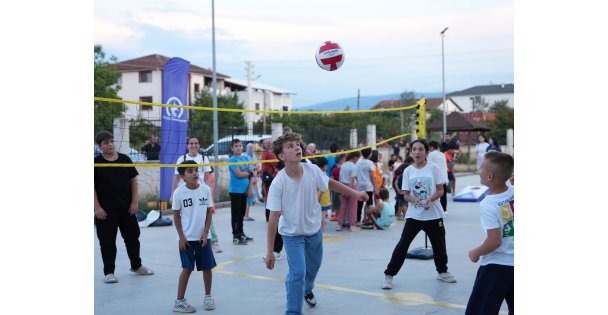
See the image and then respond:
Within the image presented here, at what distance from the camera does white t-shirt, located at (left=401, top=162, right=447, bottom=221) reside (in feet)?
20.0

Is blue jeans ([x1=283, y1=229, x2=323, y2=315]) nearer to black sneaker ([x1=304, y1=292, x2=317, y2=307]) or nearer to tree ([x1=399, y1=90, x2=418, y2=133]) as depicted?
black sneaker ([x1=304, y1=292, x2=317, y2=307])

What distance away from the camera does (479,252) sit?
3666 mm

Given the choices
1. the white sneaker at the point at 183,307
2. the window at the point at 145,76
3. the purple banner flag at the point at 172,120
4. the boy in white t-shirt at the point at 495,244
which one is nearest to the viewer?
the boy in white t-shirt at the point at 495,244

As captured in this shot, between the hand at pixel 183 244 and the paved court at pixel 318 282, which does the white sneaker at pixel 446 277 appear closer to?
the paved court at pixel 318 282

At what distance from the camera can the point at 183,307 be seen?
17.7 ft

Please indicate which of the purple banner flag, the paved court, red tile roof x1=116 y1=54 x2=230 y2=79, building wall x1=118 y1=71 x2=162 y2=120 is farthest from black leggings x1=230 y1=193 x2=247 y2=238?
building wall x1=118 y1=71 x2=162 y2=120

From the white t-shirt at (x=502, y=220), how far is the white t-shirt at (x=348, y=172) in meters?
6.14

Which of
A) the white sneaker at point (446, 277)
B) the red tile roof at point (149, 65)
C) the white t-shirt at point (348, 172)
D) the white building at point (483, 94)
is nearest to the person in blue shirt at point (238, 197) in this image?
the white t-shirt at point (348, 172)

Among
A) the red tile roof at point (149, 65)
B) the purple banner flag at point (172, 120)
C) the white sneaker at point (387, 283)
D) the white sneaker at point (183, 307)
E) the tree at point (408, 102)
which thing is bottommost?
the white sneaker at point (183, 307)

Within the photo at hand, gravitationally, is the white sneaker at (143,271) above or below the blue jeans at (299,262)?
below

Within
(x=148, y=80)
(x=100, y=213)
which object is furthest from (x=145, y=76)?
(x=100, y=213)

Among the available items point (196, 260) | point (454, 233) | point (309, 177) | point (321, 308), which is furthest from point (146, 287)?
point (454, 233)

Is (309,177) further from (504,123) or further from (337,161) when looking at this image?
(504,123)

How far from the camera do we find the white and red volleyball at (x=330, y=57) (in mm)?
7547
